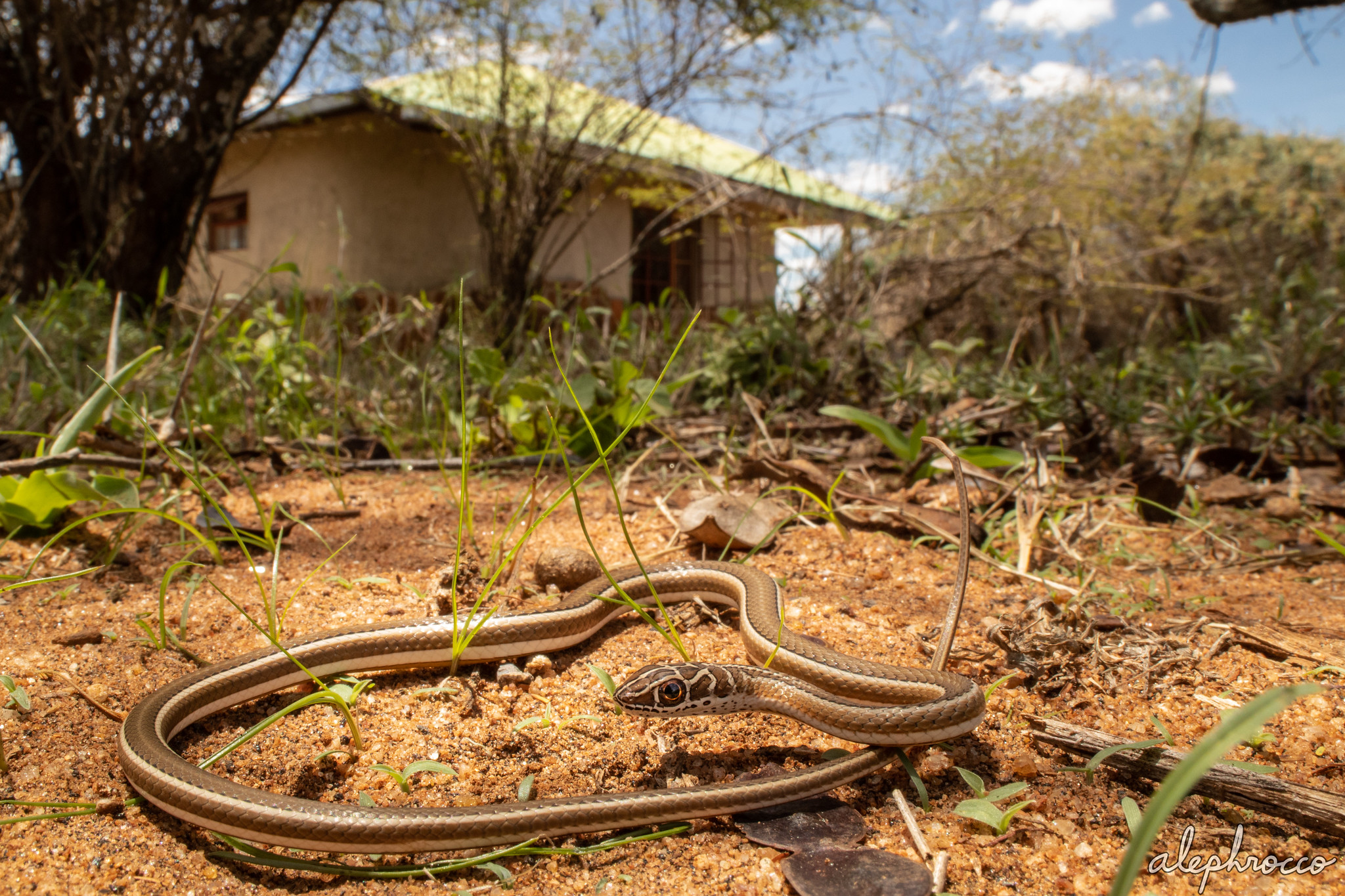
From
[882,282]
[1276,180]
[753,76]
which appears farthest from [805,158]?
[1276,180]

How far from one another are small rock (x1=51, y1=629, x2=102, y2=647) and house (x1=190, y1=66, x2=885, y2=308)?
7124 millimetres

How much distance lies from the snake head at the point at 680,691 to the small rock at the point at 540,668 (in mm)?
404

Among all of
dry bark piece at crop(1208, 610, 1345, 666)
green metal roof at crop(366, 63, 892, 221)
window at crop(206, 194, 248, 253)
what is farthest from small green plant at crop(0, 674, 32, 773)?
window at crop(206, 194, 248, 253)

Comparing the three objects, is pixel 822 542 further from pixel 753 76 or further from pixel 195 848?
pixel 753 76

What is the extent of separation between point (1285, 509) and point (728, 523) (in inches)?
99.1

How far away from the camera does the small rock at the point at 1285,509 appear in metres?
3.33

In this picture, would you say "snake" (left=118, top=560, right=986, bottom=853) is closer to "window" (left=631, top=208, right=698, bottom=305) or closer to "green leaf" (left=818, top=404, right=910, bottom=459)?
"green leaf" (left=818, top=404, right=910, bottom=459)

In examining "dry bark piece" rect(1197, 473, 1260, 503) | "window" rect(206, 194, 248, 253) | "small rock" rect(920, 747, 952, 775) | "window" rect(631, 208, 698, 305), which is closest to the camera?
"small rock" rect(920, 747, 952, 775)

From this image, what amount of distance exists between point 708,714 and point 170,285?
861 centimetres

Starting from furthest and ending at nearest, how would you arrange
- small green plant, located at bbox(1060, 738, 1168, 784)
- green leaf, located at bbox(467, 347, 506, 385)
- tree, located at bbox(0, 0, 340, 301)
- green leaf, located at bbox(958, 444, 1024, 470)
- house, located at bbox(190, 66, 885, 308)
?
house, located at bbox(190, 66, 885, 308) < tree, located at bbox(0, 0, 340, 301) < green leaf, located at bbox(467, 347, 506, 385) < green leaf, located at bbox(958, 444, 1024, 470) < small green plant, located at bbox(1060, 738, 1168, 784)

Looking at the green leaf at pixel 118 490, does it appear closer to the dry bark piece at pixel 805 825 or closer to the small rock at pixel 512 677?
the small rock at pixel 512 677

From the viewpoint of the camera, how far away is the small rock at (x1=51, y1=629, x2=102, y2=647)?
2.03m

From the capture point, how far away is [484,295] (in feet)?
25.3

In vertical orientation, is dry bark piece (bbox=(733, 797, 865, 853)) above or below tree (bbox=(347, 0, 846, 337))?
below
